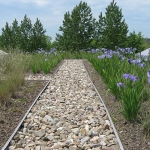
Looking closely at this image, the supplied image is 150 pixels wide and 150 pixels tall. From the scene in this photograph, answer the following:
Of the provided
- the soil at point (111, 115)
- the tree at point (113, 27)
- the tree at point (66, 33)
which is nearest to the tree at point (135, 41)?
the tree at point (113, 27)

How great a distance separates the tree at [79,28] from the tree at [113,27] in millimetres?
1125

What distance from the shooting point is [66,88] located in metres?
7.32

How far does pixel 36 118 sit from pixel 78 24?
20.0m

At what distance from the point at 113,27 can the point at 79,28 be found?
10.1 feet

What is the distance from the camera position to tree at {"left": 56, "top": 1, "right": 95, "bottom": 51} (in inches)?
932

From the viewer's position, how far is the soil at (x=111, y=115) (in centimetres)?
345

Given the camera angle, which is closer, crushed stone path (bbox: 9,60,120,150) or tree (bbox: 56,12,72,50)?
crushed stone path (bbox: 9,60,120,150)

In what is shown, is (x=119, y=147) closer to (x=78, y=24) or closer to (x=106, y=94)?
(x=106, y=94)

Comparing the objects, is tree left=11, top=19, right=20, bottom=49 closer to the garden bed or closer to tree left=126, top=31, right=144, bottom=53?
tree left=126, top=31, right=144, bottom=53

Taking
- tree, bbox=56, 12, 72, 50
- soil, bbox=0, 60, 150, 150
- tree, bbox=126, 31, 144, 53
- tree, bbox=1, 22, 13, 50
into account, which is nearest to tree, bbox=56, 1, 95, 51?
tree, bbox=56, 12, 72, 50

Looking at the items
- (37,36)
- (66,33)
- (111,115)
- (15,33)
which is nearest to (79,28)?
(66,33)

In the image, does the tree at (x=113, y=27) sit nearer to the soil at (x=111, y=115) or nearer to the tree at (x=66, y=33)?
the tree at (x=66, y=33)

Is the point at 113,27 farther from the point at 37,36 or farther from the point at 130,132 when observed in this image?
the point at 130,132

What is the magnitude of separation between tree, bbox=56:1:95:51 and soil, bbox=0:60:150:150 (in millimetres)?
17263
